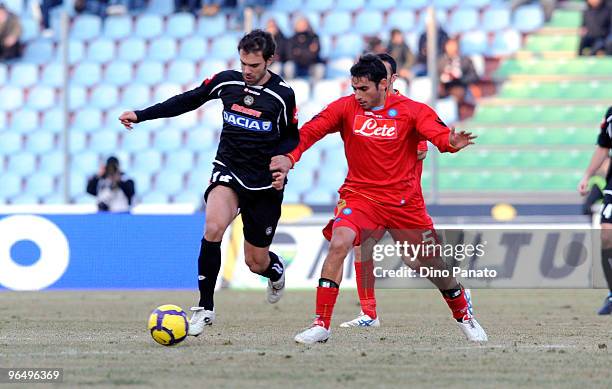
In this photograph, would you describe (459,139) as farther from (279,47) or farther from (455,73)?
(279,47)

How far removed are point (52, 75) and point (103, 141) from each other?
1954mm

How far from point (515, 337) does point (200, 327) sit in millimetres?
2345

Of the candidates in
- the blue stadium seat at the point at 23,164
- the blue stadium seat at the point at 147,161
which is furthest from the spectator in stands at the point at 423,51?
the blue stadium seat at the point at 23,164

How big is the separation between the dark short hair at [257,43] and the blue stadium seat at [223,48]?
46.0 ft

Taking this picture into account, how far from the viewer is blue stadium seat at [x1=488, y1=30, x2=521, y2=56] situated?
2295 centimetres

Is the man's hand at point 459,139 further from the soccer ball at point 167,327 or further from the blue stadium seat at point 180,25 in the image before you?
the blue stadium seat at point 180,25

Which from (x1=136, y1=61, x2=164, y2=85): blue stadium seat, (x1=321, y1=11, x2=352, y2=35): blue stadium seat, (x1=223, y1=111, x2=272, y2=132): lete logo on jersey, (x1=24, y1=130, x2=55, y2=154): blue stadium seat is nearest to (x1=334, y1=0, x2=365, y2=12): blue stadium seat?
(x1=321, y1=11, x2=352, y2=35): blue stadium seat

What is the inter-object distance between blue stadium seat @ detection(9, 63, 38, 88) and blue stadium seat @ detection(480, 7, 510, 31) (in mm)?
8278

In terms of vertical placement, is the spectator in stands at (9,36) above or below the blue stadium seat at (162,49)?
above

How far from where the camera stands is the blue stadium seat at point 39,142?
22.3 metres

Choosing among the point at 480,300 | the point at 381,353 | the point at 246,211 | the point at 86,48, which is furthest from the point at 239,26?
the point at 381,353

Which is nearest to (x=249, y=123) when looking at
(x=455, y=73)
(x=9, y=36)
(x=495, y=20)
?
(x=455, y=73)

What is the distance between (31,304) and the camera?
13695 millimetres

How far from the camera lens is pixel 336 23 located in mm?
23500
